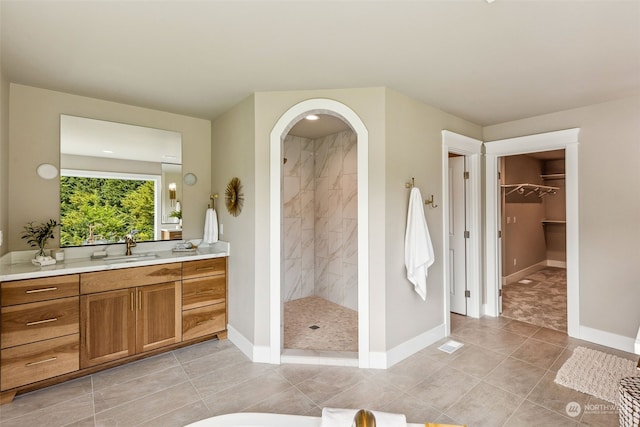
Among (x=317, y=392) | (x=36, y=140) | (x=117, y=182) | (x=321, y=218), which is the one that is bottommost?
(x=317, y=392)

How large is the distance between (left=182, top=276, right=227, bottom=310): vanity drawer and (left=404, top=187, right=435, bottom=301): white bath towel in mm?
2003

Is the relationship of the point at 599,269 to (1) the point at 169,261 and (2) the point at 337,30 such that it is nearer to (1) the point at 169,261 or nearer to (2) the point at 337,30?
(2) the point at 337,30

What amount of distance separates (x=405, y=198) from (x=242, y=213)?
1664mm

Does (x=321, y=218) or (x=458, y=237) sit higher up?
(x=321, y=218)

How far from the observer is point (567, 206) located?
10.9 ft

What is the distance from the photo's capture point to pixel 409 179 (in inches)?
115

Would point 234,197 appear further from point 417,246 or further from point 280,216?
point 417,246

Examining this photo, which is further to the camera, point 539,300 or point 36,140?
point 539,300

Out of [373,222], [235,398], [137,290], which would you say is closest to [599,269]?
[373,222]

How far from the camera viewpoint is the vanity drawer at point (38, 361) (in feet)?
7.10

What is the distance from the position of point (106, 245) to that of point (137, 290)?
73 centimetres

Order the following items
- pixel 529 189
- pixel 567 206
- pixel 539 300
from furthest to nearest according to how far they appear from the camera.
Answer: pixel 529 189 → pixel 539 300 → pixel 567 206

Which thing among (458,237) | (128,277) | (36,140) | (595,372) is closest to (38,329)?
(128,277)

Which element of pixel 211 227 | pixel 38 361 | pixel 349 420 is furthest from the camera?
pixel 211 227
